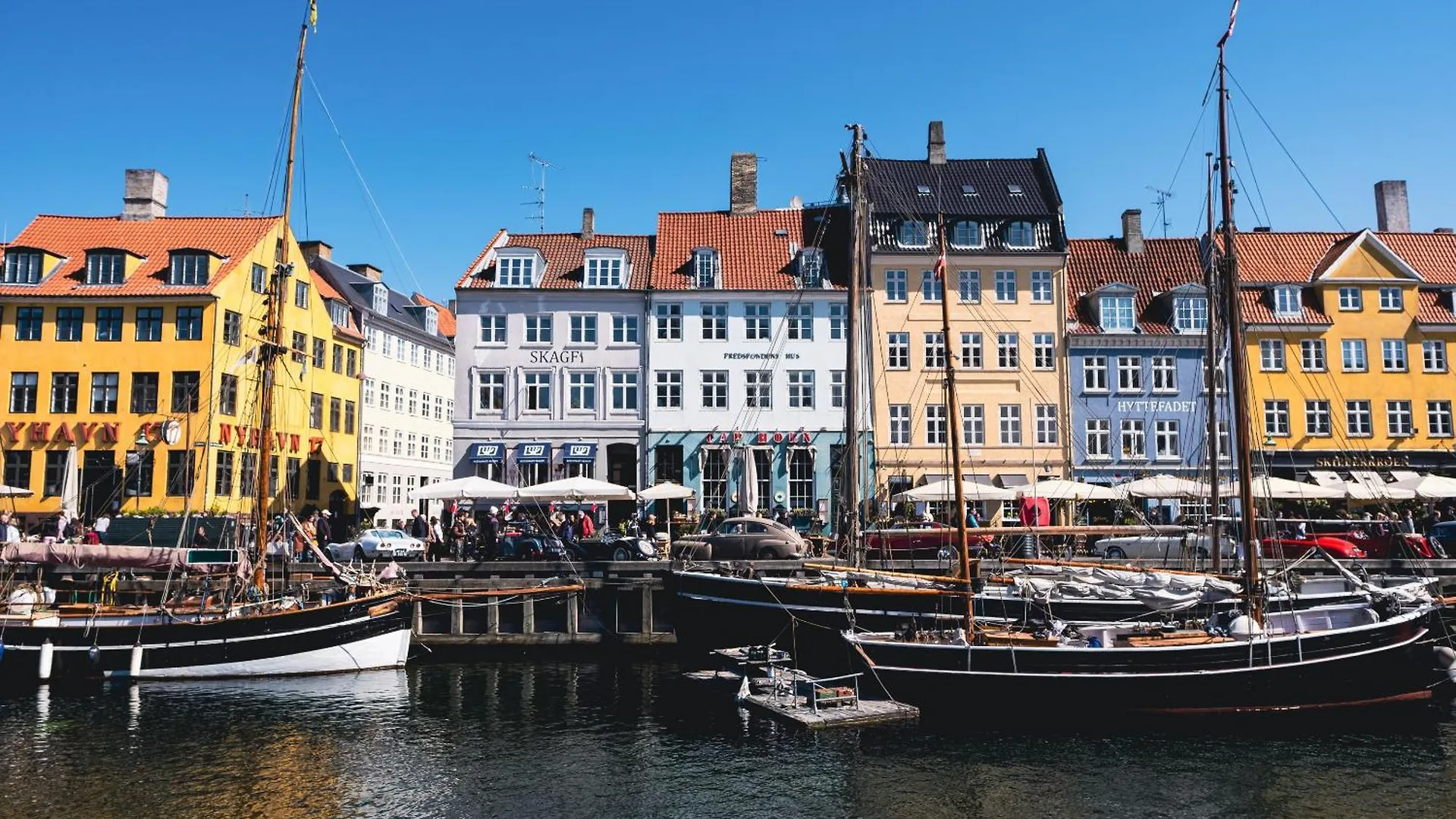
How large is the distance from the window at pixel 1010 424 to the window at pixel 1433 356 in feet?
60.3

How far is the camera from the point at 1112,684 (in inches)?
771

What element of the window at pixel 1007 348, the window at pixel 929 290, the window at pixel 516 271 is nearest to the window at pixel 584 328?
the window at pixel 516 271

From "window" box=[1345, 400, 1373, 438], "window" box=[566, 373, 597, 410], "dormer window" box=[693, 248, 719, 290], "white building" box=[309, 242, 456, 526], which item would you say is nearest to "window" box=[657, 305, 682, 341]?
"dormer window" box=[693, 248, 719, 290]

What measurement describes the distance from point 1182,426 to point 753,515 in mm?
23197

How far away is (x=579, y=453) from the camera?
4356cm

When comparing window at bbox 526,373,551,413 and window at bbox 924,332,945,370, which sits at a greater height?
window at bbox 924,332,945,370

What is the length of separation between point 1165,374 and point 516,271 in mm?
28708

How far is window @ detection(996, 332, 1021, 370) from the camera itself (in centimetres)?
4516

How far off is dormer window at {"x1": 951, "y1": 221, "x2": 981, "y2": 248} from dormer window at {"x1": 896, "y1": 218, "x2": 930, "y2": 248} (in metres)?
1.22

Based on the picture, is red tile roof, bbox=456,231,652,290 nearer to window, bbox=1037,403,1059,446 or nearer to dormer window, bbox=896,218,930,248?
dormer window, bbox=896,218,930,248

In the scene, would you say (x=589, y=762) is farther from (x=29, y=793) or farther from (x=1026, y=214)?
(x=1026, y=214)

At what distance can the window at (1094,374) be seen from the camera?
149 feet

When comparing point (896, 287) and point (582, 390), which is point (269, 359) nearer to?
point (582, 390)

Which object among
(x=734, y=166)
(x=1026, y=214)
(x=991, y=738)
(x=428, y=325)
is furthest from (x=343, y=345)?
(x=991, y=738)
